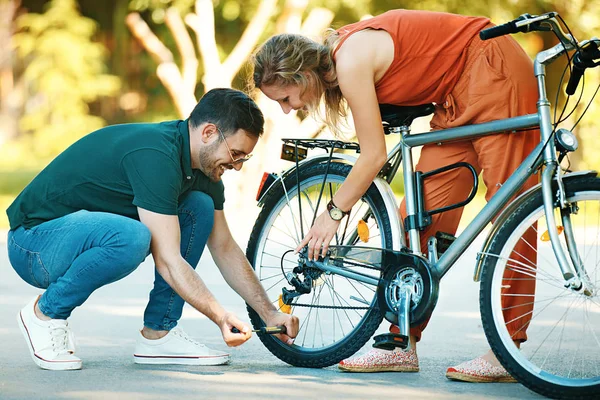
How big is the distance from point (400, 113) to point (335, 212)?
1.41ft

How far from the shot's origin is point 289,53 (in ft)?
11.0

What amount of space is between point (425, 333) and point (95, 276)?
178 cm

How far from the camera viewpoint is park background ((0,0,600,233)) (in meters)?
12.0

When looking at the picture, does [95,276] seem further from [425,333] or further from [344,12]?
[344,12]

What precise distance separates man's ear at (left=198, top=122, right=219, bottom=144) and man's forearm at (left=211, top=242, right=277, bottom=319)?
51 centimetres

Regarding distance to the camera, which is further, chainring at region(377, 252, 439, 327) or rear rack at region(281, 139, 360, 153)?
rear rack at region(281, 139, 360, 153)

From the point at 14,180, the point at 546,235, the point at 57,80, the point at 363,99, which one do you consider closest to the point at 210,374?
the point at 363,99

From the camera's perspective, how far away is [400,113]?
3.52 meters

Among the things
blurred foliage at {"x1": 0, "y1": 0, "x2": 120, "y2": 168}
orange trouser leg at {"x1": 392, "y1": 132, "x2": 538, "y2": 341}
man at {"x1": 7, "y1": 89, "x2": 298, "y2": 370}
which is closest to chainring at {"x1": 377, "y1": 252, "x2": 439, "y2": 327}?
orange trouser leg at {"x1": 392, "y1": 132, "x2": 538, "y2": 341}

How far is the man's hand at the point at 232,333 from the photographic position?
3.21m

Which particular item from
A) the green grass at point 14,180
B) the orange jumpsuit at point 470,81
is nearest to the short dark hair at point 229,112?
the orange jumpsuit at point 470,81

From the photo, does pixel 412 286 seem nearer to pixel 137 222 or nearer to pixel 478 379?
pixel 478 379

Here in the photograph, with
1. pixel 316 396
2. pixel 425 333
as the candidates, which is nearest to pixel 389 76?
pixel 316 396

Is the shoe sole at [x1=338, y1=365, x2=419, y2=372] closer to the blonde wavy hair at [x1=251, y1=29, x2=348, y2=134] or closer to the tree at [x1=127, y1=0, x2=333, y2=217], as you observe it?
the blonde wavy hair at [x1=251, y1=29, x2=348, y2=134]
